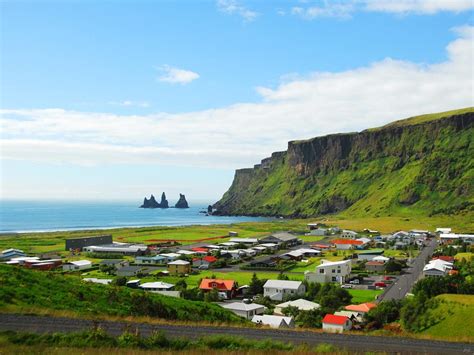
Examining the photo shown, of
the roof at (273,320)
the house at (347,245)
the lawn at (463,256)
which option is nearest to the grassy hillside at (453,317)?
the roof at (273,320)

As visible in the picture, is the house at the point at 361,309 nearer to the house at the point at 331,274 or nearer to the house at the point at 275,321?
the house at the point at 275,321

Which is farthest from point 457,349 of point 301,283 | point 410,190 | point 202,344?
point 410,190

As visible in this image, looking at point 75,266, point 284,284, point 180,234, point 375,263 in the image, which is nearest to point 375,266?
point 375,263

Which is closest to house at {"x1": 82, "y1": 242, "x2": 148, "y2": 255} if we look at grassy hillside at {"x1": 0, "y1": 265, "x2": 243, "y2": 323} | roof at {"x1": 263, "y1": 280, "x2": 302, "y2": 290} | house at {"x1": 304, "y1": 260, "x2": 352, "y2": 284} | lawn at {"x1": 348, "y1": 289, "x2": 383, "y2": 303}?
house at {"x1": 304, "y1": 260, "x2": 352, "y2": 284}

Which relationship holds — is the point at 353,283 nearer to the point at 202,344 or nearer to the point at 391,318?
the point at 391,318

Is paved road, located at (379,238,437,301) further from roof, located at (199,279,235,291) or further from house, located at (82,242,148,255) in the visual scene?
house, located at (82,242,148,255)

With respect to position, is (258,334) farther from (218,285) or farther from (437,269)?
(437,269)
